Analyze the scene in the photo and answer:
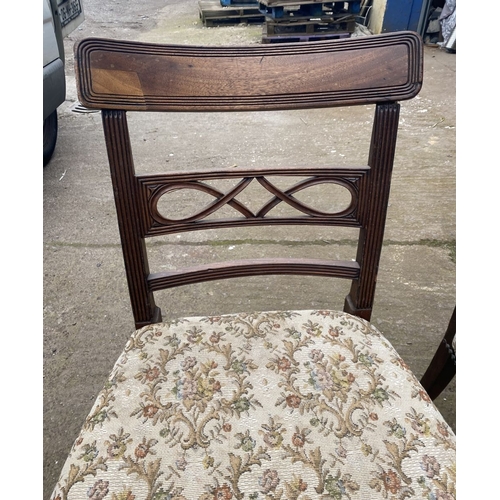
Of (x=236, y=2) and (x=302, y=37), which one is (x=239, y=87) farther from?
(x=236, y=2)

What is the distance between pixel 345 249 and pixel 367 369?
4.34ft

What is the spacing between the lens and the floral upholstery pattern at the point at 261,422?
2.14 ft

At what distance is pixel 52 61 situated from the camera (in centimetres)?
251

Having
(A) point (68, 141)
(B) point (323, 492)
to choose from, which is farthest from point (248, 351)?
(A) point (68, 141)

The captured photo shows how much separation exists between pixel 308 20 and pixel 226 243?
3504 mm

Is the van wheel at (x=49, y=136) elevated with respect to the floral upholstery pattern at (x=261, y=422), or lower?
lower

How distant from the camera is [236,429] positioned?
2.36 feet

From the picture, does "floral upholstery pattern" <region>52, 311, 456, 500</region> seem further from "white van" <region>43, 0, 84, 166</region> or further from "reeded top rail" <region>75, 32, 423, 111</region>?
"white van" <region>43, 0, 84, 166</region>

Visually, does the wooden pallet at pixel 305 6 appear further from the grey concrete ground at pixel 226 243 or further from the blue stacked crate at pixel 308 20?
the grey concrete ground at pixel 226 243

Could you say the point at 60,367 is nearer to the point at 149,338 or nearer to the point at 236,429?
the point at 149,338

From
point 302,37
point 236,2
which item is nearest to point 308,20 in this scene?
point 302,37

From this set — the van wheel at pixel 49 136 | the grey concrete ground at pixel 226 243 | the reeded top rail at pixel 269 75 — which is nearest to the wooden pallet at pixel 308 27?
the grey concrete ground at pixel 226 243

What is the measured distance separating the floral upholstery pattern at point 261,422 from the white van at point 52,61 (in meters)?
2.11

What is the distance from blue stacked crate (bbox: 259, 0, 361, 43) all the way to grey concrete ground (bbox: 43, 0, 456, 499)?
160 cm
